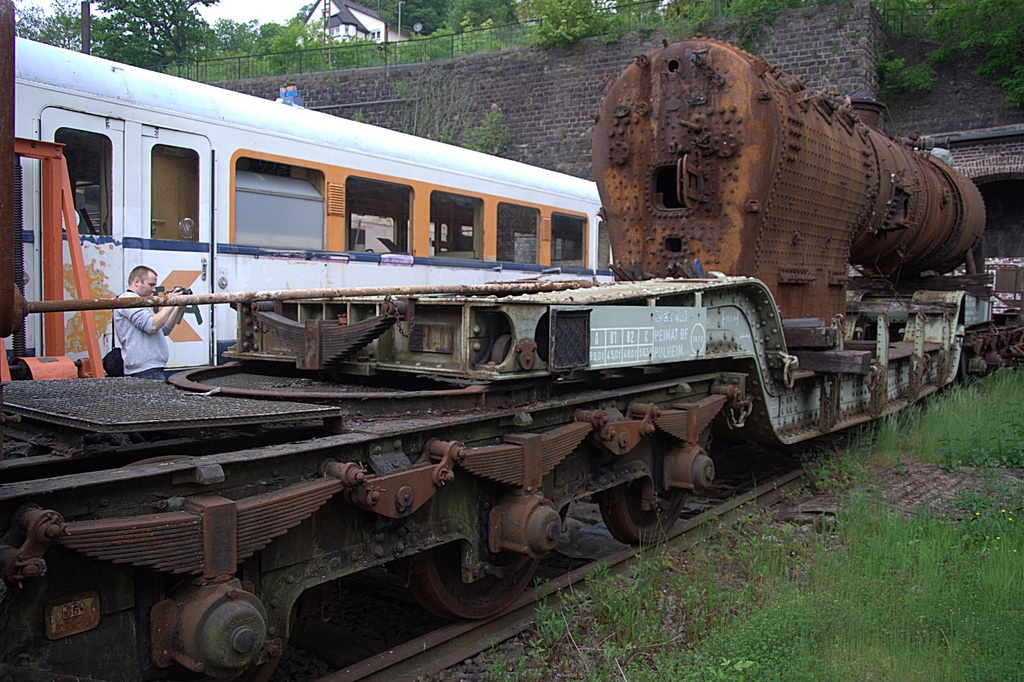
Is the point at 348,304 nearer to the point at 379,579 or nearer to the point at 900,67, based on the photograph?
the point at 379,579

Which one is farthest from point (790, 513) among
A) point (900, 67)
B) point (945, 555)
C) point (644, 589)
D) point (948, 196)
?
point (900, 67)

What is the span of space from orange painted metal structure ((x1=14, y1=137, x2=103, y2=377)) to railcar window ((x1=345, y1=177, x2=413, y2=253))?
313 centimetres

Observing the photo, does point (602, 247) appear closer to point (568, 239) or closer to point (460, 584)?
point (568, 239)

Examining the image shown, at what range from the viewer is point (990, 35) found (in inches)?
849

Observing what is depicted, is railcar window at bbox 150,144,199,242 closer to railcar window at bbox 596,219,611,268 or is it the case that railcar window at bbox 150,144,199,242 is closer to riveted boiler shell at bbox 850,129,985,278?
riveted boiler shell at bbox 850,129,985,278

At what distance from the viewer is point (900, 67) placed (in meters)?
23.1

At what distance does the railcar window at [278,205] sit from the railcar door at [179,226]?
38 cm

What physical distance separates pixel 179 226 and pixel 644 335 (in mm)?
4949

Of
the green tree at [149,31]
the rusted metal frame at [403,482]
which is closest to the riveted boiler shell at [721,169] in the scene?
the rusted metal frame at [403,482]

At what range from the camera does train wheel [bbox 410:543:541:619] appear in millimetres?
3727

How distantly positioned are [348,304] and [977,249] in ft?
33.4

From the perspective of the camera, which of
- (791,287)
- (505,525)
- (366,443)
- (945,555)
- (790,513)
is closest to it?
(366,443)

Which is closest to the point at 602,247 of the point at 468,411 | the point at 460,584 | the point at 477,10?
the point at 460,584

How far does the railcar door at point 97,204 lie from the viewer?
6.63m
